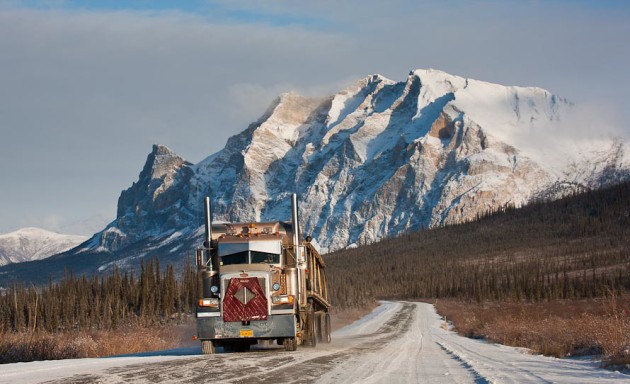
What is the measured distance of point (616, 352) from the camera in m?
22.6

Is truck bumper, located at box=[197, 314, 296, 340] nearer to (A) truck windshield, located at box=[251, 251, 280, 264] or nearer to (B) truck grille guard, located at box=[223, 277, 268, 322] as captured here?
(B) truck grille guard, located at box=[223, 277, 268, 322]

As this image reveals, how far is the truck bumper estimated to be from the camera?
94.4 ft

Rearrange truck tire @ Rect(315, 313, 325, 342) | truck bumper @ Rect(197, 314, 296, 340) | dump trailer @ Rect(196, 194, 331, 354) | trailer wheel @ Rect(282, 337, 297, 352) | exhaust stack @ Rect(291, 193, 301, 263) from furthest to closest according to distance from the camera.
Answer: truck tire @ Rect(315, 313, 325, 342) < exhaust stack @ Rect(291, 193, 301, 263) < trailer wheel @ Rect(282, 337, 297, 352) < dump trailer @ Rect(196, 194, 331, 354) < truck bumper @ Rect(197, 314, 296, 340)

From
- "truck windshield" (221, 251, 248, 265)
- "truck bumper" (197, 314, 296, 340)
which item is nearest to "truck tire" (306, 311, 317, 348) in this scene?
"truck bumper" (197, 314, 296, 340)

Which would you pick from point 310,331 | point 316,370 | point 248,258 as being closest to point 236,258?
point 248,258

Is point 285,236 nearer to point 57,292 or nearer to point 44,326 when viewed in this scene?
point 44,326

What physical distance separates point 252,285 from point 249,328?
142cm

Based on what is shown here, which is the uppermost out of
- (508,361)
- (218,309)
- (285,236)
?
(285,236)

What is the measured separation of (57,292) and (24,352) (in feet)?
291

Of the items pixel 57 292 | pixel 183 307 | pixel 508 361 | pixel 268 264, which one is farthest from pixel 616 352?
pixel 57 292

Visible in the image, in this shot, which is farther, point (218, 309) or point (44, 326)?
point (44, 326)

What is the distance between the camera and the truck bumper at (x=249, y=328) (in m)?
28.8

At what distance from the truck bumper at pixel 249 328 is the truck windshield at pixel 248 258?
1.99 m

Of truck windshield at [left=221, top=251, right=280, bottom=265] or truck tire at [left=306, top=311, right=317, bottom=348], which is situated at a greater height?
truck windshield at [left=221, top=251, right=280, bottom=265]
